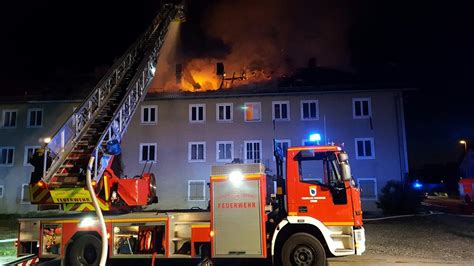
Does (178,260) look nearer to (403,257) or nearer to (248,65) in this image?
(403,257)

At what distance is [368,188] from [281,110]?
24.6ft

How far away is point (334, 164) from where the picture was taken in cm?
761

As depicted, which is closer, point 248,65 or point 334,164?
point 334,164

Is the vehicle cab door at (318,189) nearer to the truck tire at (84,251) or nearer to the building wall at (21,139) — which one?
the truck tire at (84,251)

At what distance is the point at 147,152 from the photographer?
82.8ft

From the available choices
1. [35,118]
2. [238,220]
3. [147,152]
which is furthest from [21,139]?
[238,220]

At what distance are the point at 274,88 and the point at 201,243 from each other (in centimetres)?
1798

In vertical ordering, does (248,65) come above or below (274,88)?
above

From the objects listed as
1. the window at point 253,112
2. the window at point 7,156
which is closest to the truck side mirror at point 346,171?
the window at point 253,112

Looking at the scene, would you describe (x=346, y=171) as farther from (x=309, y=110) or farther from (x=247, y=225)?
(x=309, y=110)

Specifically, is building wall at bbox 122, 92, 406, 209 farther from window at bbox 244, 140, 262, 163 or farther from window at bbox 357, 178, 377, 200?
window at bbox 244, 140, 262, 163

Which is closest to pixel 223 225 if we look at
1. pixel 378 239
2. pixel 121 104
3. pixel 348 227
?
pixel 348 227

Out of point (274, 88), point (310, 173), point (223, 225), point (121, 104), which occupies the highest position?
point (274, 88)

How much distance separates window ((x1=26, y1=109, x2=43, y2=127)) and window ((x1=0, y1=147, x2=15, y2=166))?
7.12 feet
